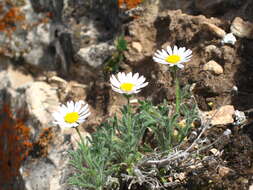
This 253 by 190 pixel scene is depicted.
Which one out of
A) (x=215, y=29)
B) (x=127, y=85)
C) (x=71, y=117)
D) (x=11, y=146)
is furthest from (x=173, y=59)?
(x=11, y=146)

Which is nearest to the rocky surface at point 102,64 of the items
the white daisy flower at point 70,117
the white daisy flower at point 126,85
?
the white daisy flower at point 126,85

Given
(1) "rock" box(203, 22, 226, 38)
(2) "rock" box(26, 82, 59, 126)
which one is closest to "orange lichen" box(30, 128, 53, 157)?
(2) "rock" box(26, 82, 59, 126)

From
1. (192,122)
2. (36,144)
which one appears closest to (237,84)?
(192,122)

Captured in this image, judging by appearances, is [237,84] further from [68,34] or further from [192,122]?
Result: [68,34]

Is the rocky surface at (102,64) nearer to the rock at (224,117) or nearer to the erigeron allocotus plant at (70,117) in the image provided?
the rock at (224,117)

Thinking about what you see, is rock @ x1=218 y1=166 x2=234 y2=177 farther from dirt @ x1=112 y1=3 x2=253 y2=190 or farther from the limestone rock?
the limestone rock

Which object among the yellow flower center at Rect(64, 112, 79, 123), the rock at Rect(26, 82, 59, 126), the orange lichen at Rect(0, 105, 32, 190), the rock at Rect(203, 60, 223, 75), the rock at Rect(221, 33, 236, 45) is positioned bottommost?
the orange lichen at Rect(0, 105, 32, 190)

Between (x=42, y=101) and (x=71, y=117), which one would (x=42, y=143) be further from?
(x=71, y=117)
